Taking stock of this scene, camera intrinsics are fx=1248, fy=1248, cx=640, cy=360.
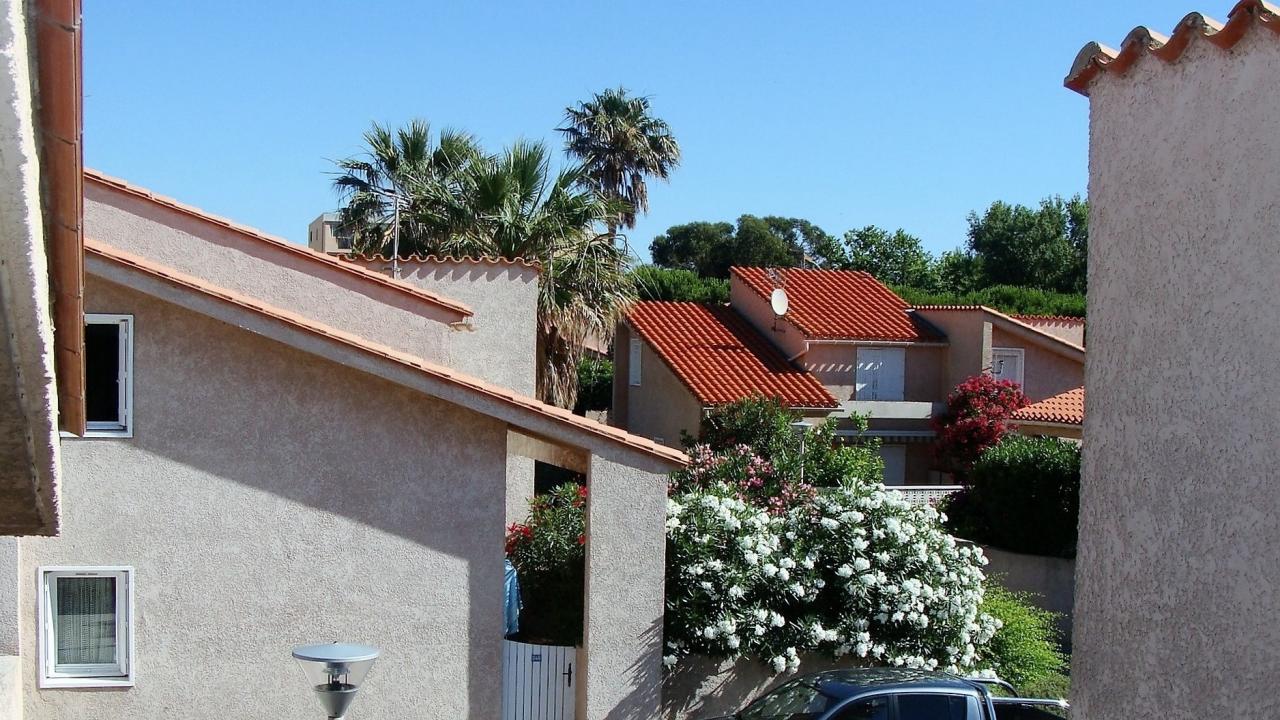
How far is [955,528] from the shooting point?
23.4 metres

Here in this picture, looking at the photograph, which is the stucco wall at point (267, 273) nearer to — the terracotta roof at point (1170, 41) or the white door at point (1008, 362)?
the terracotta roof at point (1170, 41)

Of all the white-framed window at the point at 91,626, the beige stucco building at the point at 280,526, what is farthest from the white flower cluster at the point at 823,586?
the white-framed window at the point at 91,626

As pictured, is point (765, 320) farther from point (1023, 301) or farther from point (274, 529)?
point (274, 529)

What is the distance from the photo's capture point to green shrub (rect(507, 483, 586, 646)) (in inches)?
523

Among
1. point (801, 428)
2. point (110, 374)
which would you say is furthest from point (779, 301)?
point (110, 374)

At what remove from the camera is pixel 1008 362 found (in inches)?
1302

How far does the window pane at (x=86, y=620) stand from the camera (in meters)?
11.5

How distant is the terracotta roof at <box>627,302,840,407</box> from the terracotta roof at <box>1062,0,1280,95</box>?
21.3 m

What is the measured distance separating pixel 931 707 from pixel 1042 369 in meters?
24.2

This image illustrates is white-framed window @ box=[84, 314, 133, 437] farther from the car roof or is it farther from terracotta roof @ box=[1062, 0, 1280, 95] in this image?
terracotta roof @ box=[1062, 0, 1280, 95]

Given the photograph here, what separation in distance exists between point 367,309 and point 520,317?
3.46 m

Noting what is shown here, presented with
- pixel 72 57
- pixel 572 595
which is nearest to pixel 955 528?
pixel 572 595

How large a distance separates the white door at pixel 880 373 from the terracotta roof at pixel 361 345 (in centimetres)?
2069

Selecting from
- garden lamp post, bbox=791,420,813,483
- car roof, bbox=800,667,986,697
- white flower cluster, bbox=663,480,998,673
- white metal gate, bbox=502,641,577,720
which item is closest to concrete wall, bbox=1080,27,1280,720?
car roof, bbox=800,667,986,697
